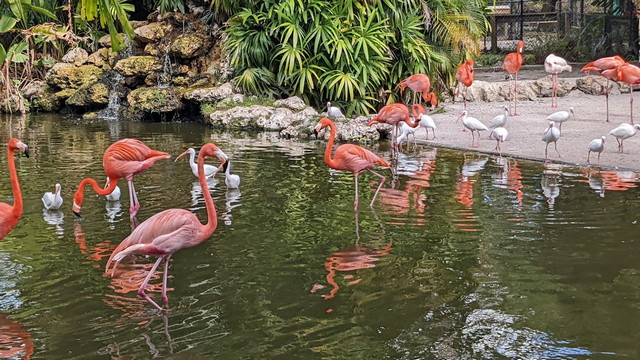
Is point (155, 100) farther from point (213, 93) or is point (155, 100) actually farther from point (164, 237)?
point (164, 237)

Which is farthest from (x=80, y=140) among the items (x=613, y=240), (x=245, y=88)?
(x=613, y=240)

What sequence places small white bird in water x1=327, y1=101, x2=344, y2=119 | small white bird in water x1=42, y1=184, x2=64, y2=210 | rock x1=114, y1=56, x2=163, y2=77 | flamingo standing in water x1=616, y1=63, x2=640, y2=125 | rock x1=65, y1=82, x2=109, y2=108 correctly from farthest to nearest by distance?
rock x1=65, y1=82, x2=109, y2=108
rock x1=114, y1=56, x2=163, y2=77
small white bird in water x1=327, y1=101, x2=344, y2=119
flamingo standing in water x1=616, y1=63, x2=640, y2=125
small white bird in water x1=42, y1=184, x2=64, y2=210

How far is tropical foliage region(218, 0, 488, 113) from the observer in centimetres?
1434

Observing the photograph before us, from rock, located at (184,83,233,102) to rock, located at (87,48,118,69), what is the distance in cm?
318

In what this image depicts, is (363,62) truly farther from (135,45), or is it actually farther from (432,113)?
(135,45)

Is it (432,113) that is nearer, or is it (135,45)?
(432,113)

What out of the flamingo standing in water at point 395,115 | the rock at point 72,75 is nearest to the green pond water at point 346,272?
the flamingo standing in water at point 395,115

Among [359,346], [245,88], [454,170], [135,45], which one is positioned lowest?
[359,346]

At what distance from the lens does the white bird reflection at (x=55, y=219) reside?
7072mm

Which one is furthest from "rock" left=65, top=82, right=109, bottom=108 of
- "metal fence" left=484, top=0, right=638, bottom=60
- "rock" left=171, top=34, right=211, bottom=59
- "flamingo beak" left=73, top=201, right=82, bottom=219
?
"flamingo beak" left=73, top=201, right=82, bottom=219

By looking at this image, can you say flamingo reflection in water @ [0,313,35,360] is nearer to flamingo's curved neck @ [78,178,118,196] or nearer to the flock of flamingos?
the flock of flamingos

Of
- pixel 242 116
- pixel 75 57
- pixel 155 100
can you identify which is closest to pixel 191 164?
pixel 242 116

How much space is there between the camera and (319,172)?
32.2 ft

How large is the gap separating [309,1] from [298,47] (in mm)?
857
